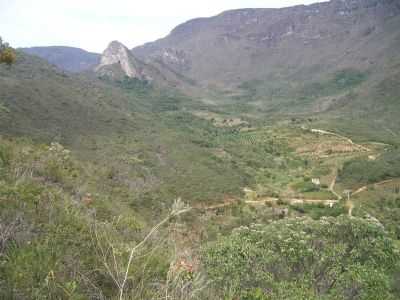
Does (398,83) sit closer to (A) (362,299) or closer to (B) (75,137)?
(B) (75,137)

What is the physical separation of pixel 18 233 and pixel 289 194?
103 feet

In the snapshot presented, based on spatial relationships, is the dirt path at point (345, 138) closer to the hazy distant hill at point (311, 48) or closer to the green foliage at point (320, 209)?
the green foliage at point (320, 209)

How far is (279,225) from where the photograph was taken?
9.09 m

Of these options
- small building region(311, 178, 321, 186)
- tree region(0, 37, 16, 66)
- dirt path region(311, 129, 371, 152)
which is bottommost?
dirt path region(311, 129, 371, 152)

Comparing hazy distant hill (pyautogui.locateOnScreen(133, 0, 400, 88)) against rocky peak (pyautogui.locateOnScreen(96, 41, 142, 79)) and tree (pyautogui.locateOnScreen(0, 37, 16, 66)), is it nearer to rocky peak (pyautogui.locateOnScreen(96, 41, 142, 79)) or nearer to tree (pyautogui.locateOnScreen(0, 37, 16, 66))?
rocky peak (pyautogui.locateOnScreen(96, 41, 142, 79))

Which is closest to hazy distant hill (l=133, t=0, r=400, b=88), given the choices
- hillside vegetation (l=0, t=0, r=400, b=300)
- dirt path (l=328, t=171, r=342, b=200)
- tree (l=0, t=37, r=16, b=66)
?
hillside vegetation (l=0, t=0, r=400, b=300)

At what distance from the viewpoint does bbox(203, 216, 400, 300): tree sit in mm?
7137

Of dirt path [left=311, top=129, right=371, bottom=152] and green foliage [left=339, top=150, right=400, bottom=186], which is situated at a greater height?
green foliage [left=339, top=150, right=400, bottom=186]

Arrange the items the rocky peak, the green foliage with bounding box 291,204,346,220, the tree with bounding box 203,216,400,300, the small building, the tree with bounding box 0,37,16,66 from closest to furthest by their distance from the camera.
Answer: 1. the tree with bounding box 203,216,400,300
2. the tree with bounding box 0,37,16,66
3. the green foliage with bounding box 291,204,346,220
4. the small building
5. the rocky peak

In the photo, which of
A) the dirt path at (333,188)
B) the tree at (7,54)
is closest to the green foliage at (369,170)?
the dirt path at (333,188)

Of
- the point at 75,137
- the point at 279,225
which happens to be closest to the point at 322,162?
the point at 75,137

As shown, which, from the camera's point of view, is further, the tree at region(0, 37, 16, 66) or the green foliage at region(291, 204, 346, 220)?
the green foliage at region(291, 204, 346, 220)

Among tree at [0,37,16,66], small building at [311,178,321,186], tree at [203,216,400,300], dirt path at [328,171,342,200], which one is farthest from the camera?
small building at [311,178,321,186]

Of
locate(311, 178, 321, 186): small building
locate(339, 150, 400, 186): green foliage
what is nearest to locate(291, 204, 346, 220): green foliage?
locate(311, 178, 321, 186): small building
